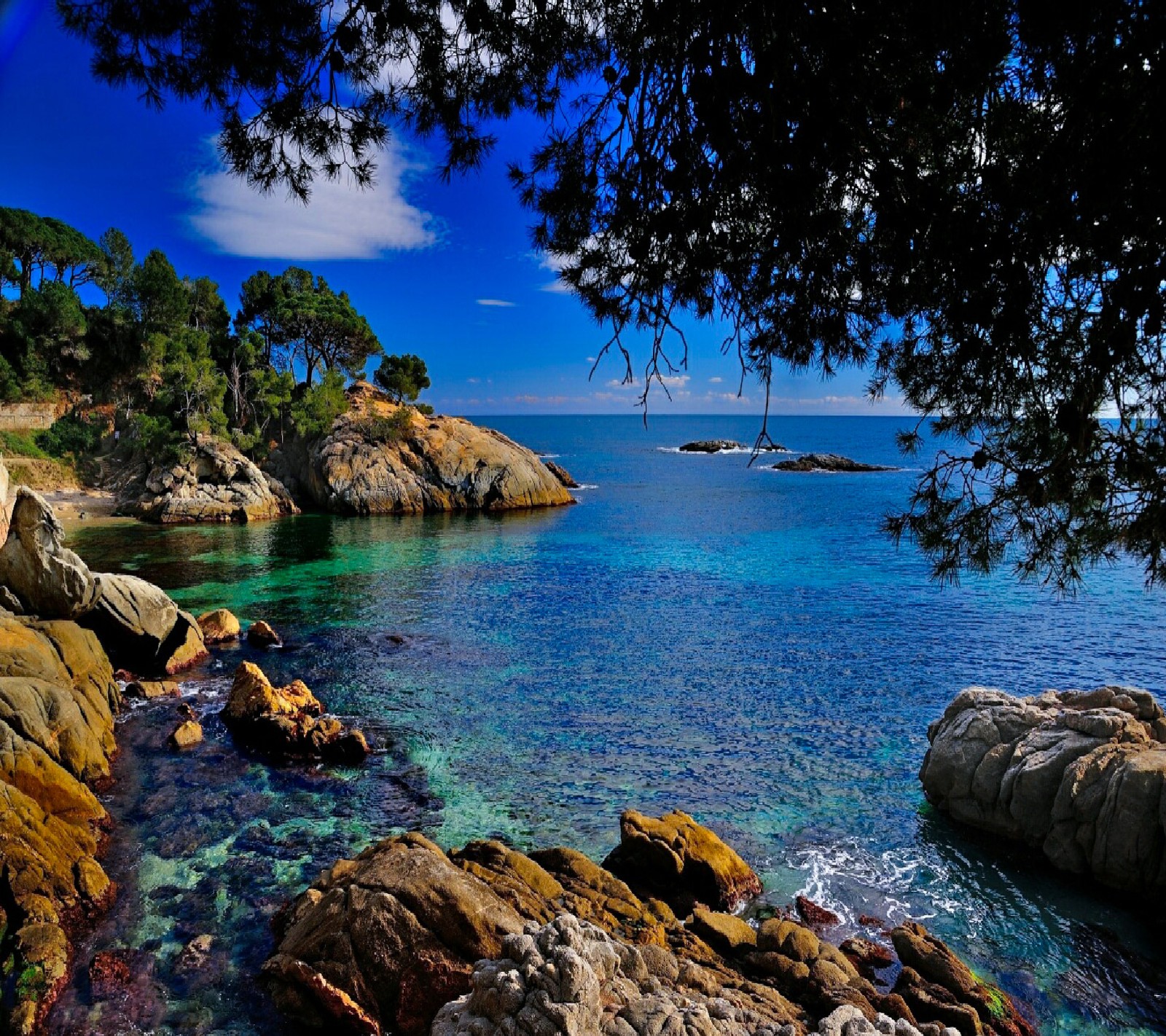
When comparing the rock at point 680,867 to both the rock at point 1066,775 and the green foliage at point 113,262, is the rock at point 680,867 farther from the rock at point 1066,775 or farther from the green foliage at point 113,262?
the green foliage at point 113,262

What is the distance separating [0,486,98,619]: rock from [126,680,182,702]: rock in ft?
7.53

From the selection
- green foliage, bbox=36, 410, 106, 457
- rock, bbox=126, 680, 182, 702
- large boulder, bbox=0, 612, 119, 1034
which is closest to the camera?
large boulder, bbox=0, 612, 119, 1034

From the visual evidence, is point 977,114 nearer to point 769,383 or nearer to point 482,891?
point 769,383

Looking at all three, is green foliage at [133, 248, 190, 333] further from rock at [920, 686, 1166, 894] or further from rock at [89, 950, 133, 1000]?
rock at [920, 686, 1166, 894]

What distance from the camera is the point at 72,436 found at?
54.8m

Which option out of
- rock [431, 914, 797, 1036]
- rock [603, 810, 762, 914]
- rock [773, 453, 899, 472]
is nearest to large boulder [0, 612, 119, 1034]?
rock [431, 914, 797, 1036]

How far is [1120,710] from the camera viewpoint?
1198 cm

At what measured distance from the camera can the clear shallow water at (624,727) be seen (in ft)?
31.7

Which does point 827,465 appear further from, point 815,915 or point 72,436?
point 815,915

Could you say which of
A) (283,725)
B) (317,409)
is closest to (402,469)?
(317,409)

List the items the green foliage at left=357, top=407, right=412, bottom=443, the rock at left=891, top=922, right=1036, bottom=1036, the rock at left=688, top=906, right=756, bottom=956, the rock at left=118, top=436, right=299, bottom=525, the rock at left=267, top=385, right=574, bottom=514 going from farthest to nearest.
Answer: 1. the green foliage at left=357, top=407, right=412, bottom=443
2. the rock at left=267, top=385, right=574, bottom=514
3. the rock at left=118, top=436, right=299, bottom=525
4. the rock at left=688, top=906, right=756, bottom=956
5. the rock at left=891, top=922, right=1036, bottom=1036

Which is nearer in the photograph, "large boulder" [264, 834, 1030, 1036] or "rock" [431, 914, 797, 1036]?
"rock" [431, 914, 797, 1036]

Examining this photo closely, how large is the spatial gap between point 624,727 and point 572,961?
→ 38.6ft

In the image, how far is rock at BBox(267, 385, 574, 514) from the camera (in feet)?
176
